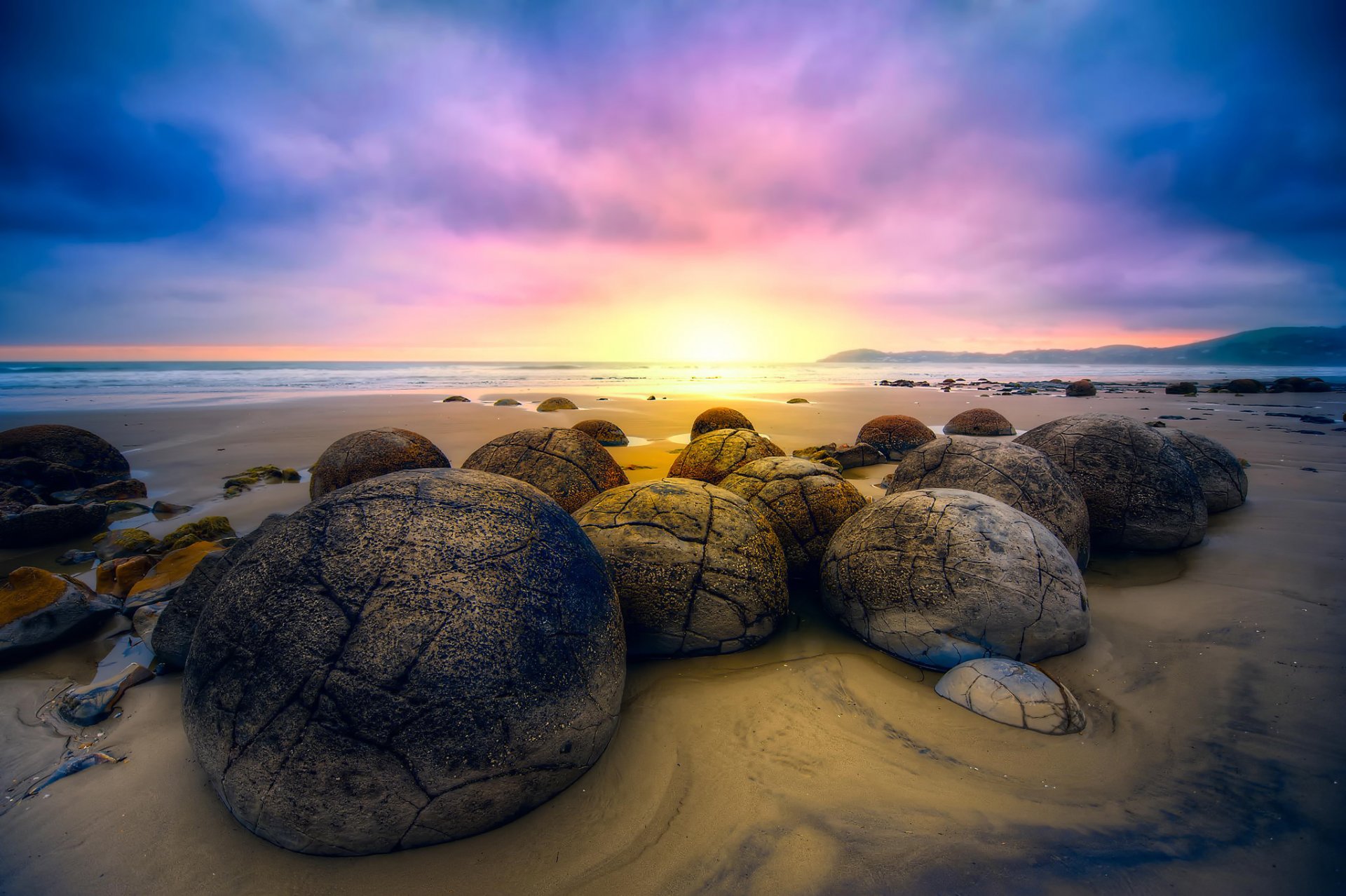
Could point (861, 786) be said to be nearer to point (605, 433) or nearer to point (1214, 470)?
point (1214, 470)

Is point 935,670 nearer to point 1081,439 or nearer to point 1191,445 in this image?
point 1081,439

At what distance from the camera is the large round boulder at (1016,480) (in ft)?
15.4

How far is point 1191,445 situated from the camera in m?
6.89

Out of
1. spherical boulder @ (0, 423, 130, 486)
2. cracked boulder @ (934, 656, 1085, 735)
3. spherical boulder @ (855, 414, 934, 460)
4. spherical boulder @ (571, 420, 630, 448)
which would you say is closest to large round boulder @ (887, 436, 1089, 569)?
cracked boulder @ (934, 656, 1085, 735)

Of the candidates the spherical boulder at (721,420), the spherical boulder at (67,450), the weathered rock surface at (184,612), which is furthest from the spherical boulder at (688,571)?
the spherical boulder at (67,450)

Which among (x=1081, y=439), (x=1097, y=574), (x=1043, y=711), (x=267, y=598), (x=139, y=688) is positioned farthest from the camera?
(x=1081, y=439)

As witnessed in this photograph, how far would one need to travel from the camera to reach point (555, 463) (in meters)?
5.42

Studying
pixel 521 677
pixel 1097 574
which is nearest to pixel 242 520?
pixel 521 677

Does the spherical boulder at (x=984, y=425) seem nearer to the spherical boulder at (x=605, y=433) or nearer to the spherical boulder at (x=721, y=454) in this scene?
the spherical boulder at (x=605, y=433)

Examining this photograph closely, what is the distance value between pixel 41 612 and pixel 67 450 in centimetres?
732

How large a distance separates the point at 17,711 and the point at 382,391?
2907 centimetres

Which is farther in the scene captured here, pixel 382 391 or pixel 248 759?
pixel 382 391

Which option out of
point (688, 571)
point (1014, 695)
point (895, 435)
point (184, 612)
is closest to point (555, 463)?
point (688, 571)

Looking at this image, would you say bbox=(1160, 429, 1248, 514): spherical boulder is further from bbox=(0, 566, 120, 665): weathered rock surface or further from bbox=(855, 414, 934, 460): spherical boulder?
bbox=(0, 566, 120, 665): weathered rock surface
